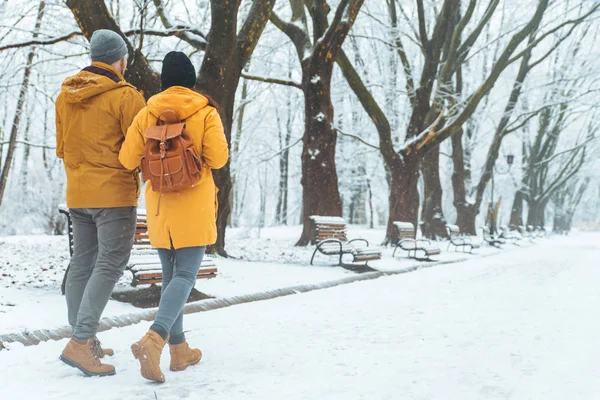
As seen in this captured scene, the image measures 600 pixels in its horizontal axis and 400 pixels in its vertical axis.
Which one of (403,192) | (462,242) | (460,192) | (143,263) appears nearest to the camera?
(143,263)

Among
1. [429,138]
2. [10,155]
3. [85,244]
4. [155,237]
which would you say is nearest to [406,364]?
[155,237]

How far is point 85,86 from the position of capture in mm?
3129

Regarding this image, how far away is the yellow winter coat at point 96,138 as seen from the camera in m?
3.13

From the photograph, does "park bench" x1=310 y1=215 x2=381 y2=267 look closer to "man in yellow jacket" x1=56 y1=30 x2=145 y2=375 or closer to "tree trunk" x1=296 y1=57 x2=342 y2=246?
"tree trunk" x1=296 y1=57 x2=342 y2=246

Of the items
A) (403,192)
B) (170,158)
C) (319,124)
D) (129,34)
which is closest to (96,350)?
(170,158)

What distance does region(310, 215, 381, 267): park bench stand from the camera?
9.32m

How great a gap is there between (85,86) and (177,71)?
54 centimetres

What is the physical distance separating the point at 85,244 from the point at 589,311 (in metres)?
4.92

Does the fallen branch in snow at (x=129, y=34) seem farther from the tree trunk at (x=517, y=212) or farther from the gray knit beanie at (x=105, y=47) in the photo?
the tree trunk at (x=517, y=212)

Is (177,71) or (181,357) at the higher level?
(177,71)

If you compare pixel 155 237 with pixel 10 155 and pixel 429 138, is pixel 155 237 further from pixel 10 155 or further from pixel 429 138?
pixel 10 155

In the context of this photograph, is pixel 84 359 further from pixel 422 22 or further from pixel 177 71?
pixel 422 22

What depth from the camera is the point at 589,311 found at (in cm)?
555

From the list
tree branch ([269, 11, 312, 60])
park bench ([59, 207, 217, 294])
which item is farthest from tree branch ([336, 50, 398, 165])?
park bench ([59, 207, 217, 294])
